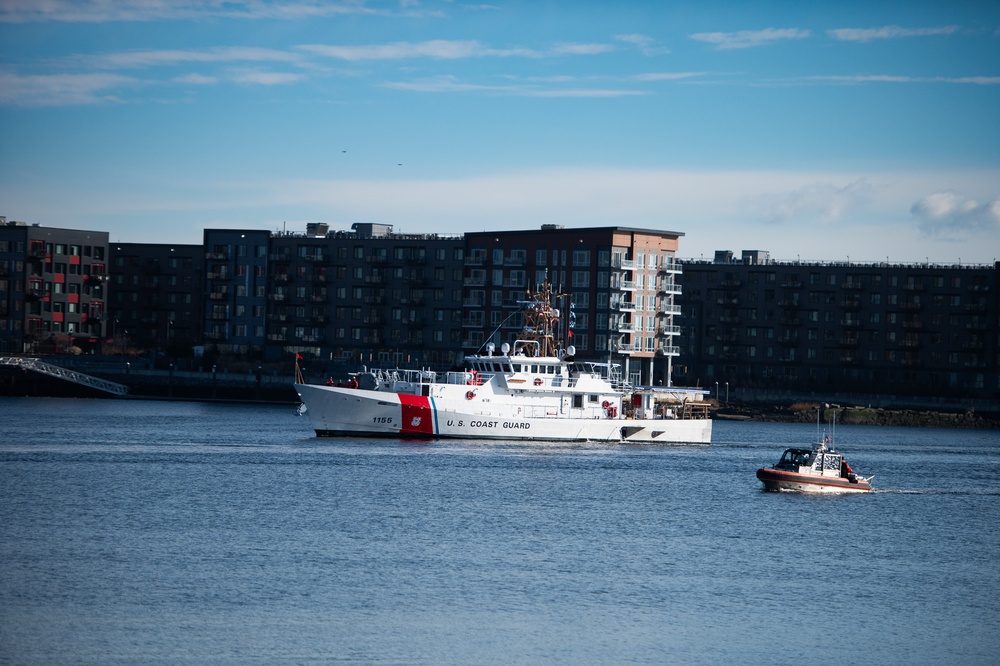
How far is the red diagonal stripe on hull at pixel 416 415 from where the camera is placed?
298 ft

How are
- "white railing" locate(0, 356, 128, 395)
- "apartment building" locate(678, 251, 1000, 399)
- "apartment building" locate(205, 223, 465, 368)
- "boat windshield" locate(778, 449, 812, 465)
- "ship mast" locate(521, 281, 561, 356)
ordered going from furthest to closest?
"apartment building" locate(678, 251, 1000, 399) → "apartment building" locate(205, 223, 465, 368) → "white railing" locate(0, 356, 128, 395) → "ship mast" locate(521, 281, 561, 356) → "boat windshield" locate(778, 449, 812, 465)

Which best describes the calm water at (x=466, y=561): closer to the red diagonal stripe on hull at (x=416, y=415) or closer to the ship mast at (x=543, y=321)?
the red diagonal stripe on hull at (x=416, y=415)

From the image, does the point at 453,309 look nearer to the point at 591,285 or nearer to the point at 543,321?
the point at 591,285

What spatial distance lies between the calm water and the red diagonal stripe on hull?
21.3 ft

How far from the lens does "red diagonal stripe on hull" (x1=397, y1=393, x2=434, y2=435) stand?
298 ft

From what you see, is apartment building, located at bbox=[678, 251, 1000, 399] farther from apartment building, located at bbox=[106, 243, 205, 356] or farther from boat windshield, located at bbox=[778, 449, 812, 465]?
boat windshield, located at bbox=[778, 449, 812, 465]

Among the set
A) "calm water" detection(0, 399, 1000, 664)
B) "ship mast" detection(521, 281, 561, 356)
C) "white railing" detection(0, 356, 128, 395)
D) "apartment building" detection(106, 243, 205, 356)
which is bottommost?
"calm water" detection(0, 399, 1000, 664)

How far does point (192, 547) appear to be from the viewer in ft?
152

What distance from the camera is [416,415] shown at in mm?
91688

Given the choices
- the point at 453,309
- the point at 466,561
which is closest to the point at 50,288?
the point at 453,309

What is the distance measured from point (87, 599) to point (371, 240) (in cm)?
13821

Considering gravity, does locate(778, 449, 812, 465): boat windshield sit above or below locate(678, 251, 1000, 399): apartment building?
below

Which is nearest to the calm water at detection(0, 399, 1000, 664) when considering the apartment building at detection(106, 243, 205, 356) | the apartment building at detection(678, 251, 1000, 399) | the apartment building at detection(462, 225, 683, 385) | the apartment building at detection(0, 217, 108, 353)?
the apartment building at detection(462, 225, 683, 385)

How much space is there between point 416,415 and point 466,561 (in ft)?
151
